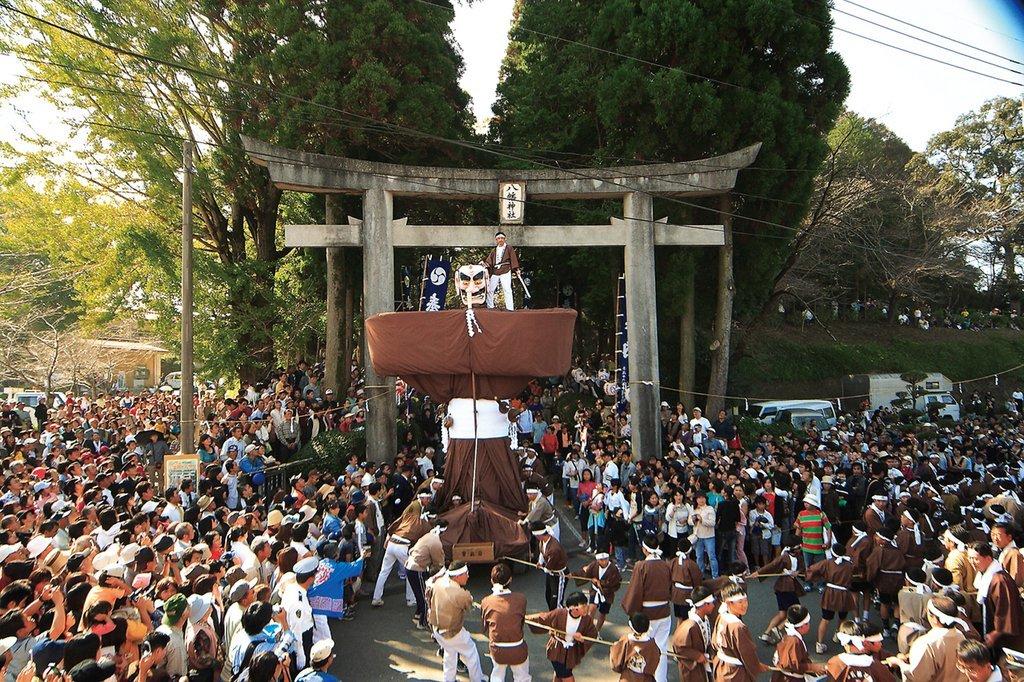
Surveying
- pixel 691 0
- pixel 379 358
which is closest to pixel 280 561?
pixel 379 358

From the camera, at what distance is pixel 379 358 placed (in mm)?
10648

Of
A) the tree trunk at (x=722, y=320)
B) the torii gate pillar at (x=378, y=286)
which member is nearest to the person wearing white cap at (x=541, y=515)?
the torii gate pillar at (x=378, y=286)

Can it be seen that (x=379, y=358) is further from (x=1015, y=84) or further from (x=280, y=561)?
(x=1015, y=84)

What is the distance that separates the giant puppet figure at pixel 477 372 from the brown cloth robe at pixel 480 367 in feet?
0.05

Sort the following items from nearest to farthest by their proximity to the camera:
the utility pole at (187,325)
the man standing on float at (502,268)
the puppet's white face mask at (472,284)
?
the puppet's white face mask at (472,284) < the utility pole at (187,325) < the man standing on float at (502,268)

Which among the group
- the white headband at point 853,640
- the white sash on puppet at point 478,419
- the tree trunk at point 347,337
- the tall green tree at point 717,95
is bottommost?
the white headband at point 853,640

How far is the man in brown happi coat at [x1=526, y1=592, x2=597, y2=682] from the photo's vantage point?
6223 mm

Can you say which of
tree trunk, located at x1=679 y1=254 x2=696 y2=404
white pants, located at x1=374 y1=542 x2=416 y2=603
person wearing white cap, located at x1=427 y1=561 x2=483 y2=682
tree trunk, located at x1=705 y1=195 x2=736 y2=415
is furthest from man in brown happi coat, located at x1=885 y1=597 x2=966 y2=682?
tree trunk, located at x1=705 y1=195 x2=736 y2=415

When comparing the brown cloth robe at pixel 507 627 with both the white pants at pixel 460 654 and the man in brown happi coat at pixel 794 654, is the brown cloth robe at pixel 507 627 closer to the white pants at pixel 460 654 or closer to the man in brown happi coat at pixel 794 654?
the white pants at pixel 460 654

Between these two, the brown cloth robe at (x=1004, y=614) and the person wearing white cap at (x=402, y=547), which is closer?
the brown cloth robe at (x=1004, y=614)

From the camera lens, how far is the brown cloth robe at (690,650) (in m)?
5.89

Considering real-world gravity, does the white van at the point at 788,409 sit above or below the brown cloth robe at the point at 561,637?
above

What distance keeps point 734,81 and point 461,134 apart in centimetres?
719

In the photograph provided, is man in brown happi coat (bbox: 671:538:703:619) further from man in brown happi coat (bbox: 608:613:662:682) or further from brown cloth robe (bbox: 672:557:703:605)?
man in brown happi coat (bbox: 608:613:662:682)
